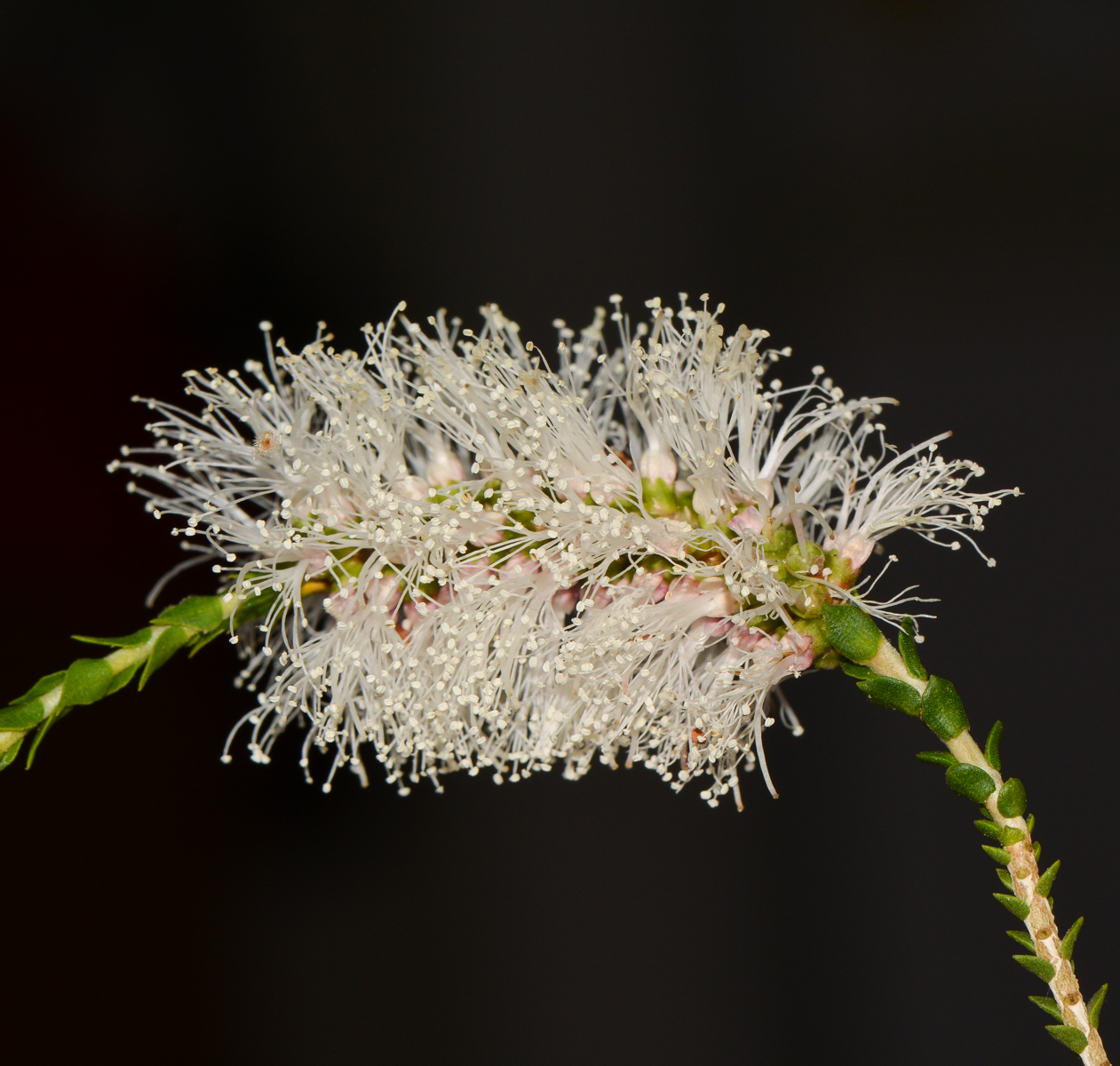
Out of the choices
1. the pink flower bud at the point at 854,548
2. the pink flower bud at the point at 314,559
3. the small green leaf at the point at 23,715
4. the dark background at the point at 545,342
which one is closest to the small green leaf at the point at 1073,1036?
the pink flower bud at the point at 854,548

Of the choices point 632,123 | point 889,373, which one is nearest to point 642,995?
point 889,373

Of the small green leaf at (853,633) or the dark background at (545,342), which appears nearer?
the small green leaf at (853,633)

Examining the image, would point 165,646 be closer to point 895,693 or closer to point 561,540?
point 561,540

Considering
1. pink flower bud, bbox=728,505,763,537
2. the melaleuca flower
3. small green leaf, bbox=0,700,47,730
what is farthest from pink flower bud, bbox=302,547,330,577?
pink flower bud, bbox=728,505,763,537

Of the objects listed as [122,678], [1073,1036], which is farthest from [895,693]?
[122,678]

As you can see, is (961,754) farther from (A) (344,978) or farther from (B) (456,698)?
(A) (344,978)

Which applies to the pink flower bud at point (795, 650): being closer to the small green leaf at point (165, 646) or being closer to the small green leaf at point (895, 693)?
the small green leaf at point (895, 693)
